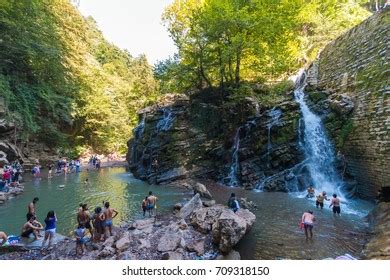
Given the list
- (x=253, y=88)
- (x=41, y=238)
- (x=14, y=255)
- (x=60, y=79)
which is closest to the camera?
(x=14, y=255)

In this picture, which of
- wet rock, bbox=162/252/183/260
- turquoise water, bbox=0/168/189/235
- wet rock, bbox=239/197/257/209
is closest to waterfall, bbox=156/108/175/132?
turquoise water, bbox=0/168/189/235

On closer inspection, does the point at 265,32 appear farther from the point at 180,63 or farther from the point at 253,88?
the point at 180,63

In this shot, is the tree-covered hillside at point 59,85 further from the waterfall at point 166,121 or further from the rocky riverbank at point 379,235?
the rocky riverbank at point 379,235

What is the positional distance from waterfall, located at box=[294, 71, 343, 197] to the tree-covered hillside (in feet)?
78.0

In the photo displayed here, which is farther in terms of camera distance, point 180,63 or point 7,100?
point 180,63

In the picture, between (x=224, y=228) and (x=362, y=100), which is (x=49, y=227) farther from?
(x=362, y=100)

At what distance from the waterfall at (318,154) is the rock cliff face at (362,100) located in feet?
2.10

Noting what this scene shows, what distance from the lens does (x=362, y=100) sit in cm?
1772

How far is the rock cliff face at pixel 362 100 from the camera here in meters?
15.7

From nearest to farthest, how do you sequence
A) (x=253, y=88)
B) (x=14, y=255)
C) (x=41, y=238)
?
(x=14, y=255)
(x=41, y=238)
(x=253, y=88)

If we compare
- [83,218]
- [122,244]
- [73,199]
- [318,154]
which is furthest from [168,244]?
[318,154]

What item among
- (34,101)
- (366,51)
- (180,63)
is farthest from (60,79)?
(366,51)
